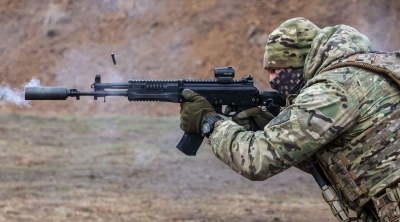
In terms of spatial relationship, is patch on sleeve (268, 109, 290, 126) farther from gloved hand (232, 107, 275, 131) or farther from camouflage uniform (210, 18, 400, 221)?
gloved hand (232, 107, 275, 131)

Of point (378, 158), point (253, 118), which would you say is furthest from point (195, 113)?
point (378, 158)

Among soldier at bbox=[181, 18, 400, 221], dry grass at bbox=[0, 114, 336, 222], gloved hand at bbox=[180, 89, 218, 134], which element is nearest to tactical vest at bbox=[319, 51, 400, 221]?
soldier at bbox=[181, 18, 400, 221]

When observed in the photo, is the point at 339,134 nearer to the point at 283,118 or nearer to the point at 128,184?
the point at 283,118

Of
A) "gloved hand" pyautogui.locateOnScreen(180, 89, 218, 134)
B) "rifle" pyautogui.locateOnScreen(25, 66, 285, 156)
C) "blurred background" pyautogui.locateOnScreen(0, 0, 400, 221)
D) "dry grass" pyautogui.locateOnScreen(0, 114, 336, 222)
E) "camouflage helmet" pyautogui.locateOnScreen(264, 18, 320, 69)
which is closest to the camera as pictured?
"camouflage helmet" pyautogui.locateOnScreen(264, 18, 320, 69)

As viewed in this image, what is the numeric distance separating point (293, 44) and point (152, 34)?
1233 cm

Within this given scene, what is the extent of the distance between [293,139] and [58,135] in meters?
8.39

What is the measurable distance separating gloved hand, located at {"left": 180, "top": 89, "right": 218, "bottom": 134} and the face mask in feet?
1.29

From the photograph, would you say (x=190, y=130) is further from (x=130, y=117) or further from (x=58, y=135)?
(x=130, y=117)

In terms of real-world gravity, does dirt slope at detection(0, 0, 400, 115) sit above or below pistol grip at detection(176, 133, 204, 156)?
above

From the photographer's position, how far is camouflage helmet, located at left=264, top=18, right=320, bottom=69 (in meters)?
3.84

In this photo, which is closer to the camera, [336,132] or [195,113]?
[336,132]

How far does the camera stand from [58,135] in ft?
37.6

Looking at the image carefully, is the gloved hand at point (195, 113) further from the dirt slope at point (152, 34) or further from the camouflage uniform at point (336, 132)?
the dirt slope at point (152, 34)

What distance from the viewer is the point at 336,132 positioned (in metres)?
3.42
